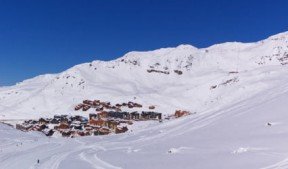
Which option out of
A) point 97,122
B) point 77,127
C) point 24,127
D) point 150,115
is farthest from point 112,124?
point 150,115

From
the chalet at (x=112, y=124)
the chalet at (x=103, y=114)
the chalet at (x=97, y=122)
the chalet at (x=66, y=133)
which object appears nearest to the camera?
the chalet at (x=66, y=133)

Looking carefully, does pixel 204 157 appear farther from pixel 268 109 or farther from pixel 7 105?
pixel 7 105

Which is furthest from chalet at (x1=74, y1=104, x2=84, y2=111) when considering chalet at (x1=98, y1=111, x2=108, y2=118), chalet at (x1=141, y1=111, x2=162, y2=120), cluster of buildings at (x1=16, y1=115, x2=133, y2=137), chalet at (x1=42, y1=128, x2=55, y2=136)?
chalet at (x1=42, y1=128, x2=55, y2=136)

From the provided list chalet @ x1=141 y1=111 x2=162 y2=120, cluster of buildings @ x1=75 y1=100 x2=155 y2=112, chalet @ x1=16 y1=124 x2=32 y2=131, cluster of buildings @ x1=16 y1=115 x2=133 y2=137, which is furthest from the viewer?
cluster of buildings @ x1=75 y1=100 x2=155 y2=112

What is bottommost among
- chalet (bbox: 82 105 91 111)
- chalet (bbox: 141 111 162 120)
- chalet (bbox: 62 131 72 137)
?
chalet (bbox: 62 131 72 137)

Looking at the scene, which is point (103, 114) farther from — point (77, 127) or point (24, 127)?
point (24, 127)

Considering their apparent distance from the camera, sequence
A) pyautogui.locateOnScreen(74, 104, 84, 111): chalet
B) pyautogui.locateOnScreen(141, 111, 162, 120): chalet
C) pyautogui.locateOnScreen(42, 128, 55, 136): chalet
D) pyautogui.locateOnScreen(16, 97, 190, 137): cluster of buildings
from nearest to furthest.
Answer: pyautogui.locateOnScreen(42, 128, 55, 136): chalet
pyautogui.locateOnScreen(16, 97, 190, 137): cluster of buildings
pyautogui.locateOnScreen(141, 111, 162, 120): chalet
pyautogui.locateOnScreen(74, 104, 84, 111): chalet

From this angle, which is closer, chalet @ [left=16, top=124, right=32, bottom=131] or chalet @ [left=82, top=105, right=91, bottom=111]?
chalet @ [left=16, top=124, right=32, bottom=131]

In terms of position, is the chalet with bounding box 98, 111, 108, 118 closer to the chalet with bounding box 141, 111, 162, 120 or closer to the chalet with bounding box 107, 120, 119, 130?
the chalet with bounding box 141, 111, 162, 120

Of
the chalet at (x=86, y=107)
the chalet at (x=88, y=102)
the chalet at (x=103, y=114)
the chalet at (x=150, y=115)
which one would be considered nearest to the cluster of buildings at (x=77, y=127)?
the chalet at (x=103, y=114)

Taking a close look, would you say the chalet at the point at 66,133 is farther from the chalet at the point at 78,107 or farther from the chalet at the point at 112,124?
the chalet at the point at 78,107

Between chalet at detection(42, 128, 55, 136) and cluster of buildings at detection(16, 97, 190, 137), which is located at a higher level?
cluster of buildings at detection(16, 97, 190, 137)

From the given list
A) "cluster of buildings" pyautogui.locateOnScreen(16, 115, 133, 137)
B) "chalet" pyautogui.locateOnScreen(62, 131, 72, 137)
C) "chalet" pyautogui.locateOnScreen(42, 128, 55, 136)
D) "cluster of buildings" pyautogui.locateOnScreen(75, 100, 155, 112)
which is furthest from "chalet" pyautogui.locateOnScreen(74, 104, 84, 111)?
"chalet" pyautogui.locateOnScreen(62, 131, 72, 137)
